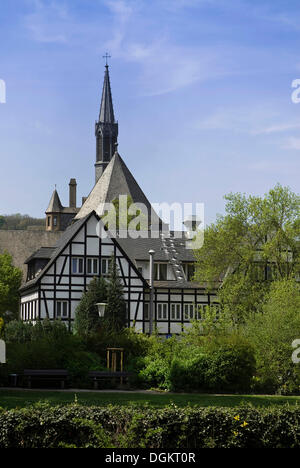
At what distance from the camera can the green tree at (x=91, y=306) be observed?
158 feet

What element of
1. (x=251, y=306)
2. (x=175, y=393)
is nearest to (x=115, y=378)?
(x=175, y=393)

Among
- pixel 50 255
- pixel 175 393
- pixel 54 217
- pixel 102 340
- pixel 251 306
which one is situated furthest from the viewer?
pixel 54 217

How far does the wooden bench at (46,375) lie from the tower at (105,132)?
93529 mm

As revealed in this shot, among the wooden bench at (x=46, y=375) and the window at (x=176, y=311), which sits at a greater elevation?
the window at (x=176, y=311)

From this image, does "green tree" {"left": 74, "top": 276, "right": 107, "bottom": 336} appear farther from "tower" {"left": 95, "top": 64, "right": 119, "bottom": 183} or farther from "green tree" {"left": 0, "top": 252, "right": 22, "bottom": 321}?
"tower" {"left": 95, "top": 64, "right": 119, "bottom": 183}

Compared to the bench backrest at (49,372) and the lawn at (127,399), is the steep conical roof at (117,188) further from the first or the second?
the lawn at (127,399)

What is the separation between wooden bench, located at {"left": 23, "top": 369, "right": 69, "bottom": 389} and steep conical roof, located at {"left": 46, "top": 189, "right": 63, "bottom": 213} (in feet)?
297

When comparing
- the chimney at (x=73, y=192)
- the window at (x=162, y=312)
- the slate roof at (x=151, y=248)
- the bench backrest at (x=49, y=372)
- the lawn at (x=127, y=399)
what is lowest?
the lawn at (x=127, y=399)

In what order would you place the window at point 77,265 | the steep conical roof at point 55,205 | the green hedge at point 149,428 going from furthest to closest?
the steep conical roof at point 55,205
the window at point 77,265
the green hedge at point 149,428

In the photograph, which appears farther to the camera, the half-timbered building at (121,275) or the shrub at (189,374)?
the half-timbered building at (121,275)

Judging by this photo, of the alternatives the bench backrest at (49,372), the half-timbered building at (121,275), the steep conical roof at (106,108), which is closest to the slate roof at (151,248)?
the half-timbered building at (121,275)
